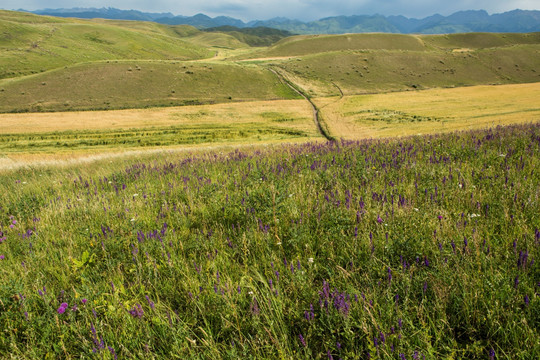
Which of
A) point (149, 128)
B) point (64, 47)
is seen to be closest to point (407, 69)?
point (149, 128)

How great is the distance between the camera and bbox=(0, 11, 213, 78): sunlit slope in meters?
112

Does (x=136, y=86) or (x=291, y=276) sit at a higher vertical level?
(x=136, y=86)

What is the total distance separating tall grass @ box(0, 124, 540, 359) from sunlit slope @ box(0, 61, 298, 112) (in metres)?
72.5

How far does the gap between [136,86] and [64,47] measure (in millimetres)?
95014

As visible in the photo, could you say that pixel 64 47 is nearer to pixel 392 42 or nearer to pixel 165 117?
pixel 165 117

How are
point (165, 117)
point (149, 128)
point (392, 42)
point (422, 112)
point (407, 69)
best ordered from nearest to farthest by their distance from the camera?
point (149, 128), point (422, 112), point (165, 117), point (407, 69), point (392, 42)

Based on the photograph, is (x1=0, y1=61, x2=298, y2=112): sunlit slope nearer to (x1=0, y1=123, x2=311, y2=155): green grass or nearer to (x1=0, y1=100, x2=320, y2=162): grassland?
(x1=0, y1=100, x2=320, y2=162): grassland

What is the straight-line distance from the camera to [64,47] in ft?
460

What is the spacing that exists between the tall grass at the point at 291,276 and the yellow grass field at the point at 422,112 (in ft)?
102

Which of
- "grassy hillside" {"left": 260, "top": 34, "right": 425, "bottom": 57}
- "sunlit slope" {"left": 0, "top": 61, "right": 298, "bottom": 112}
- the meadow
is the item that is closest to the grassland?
"sunlit slope" {"left": 0, "top": 61, "right": 298, "bottom": 112}

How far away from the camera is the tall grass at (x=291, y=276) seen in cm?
204

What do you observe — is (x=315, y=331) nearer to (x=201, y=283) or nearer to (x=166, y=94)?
A: (x=201, y=283)

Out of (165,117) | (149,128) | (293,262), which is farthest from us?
(165,117)

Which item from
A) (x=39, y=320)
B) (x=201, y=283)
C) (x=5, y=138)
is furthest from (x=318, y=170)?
(x=5, y=138)
